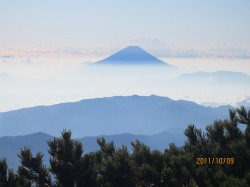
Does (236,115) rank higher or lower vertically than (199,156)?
higher

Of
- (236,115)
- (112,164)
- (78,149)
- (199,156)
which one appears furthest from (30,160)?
(236,115)

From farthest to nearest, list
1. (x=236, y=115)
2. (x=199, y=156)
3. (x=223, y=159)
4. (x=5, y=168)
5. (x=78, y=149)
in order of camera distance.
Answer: (x=236, y=115), (x=199, y=156), (x=223, y=159), (x=78, y=149), (x=5, y=168)

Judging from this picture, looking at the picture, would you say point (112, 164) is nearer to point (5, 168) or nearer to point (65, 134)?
point (65, 134)

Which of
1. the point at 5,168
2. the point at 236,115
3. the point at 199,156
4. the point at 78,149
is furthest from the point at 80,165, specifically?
the point at 236,115

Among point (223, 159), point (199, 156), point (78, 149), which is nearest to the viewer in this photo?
point (78, 149)

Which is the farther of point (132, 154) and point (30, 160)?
point (132, 154)

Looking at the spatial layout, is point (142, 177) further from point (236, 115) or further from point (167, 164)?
point (236, 115)
